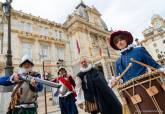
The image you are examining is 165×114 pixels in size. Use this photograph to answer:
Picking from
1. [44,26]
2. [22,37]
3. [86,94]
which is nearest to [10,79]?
[86,94]

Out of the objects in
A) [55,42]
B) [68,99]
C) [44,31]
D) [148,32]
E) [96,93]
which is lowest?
[68,99]

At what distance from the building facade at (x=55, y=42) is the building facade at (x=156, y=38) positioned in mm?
30752

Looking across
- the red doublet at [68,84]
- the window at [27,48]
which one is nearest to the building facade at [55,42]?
the window at [27,48]

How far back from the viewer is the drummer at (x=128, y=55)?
2527mm

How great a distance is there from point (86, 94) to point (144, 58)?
321cm

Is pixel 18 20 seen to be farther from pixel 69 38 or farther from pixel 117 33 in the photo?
pixel 117 33

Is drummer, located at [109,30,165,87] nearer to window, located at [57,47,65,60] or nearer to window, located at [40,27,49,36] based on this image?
window, located at [40,27,49,36]

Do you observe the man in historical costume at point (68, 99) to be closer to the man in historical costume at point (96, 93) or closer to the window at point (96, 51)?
the man in historical costume at point (96, 93)

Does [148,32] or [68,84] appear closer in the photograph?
[68,84]

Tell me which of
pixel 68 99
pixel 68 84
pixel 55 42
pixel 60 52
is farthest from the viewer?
pixel 60 52

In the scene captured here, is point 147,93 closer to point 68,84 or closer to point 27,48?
point 68,84

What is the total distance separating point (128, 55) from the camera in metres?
2.73

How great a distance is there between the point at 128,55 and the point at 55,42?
1002 inches

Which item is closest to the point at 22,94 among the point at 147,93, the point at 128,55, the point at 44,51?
the point at 128,55
